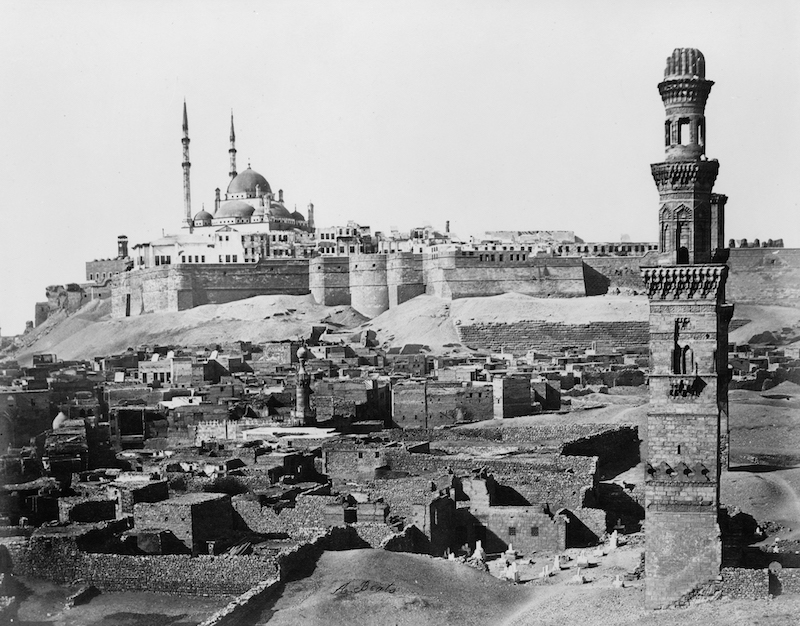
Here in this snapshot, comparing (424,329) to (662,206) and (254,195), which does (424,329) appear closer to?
(254,195)

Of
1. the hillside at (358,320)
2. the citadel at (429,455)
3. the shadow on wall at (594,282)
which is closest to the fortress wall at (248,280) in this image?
the hillside at (358,320)

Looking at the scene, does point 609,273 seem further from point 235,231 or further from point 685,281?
point 685,281

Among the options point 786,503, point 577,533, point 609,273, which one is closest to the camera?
point 577,533

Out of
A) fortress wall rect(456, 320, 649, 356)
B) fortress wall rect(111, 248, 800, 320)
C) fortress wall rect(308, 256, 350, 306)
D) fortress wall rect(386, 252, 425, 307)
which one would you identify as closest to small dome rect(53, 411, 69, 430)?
fortress wall rect(456, 320, 649, 356)

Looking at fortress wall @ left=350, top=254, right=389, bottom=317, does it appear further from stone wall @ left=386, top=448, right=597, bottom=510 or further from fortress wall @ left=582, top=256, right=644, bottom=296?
stone wall @ left=386, top=448, right=597, bottom=510

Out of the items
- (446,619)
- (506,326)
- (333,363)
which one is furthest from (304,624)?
(506,326)
